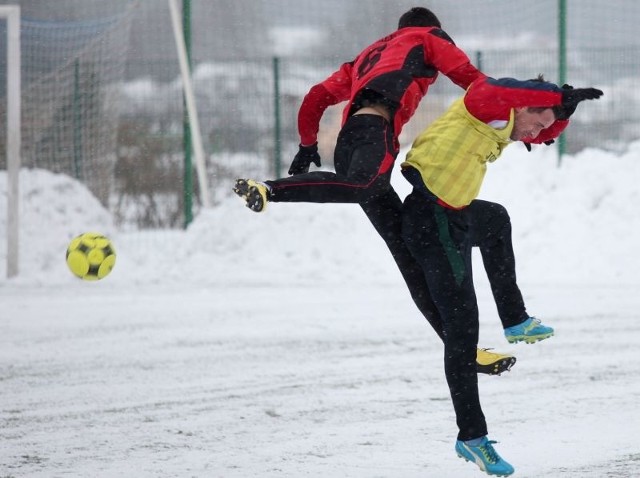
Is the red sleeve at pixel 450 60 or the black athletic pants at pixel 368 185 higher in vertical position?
the red sleeve at pixel 450 60

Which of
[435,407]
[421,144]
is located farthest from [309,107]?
[435,407]

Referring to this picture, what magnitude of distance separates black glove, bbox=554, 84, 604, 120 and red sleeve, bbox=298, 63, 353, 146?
1.18 meters

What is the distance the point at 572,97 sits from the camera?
452 centimetres

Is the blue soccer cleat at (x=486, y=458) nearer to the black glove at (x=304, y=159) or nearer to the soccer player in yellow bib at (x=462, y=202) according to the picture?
the soccer player in yellow bib at (x=462, y=202)

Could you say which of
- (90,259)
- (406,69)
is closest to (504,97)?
(406,69)

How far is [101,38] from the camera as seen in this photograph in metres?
12.8

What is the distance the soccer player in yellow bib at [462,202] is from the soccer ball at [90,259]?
230cm

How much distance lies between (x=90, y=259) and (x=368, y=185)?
2.42 meters

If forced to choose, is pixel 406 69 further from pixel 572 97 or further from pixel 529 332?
pixel 529 332

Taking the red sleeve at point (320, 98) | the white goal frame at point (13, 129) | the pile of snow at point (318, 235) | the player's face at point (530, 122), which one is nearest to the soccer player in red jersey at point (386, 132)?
the red sleeve at point (320, 98)

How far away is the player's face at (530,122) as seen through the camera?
182 inches

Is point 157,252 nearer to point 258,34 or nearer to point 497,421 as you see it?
point 258,34

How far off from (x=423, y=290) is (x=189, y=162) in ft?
28.1

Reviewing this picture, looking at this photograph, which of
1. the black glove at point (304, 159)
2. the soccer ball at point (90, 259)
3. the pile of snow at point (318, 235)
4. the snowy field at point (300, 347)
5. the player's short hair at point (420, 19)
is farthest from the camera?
the pile of snow at point (318, 235)
